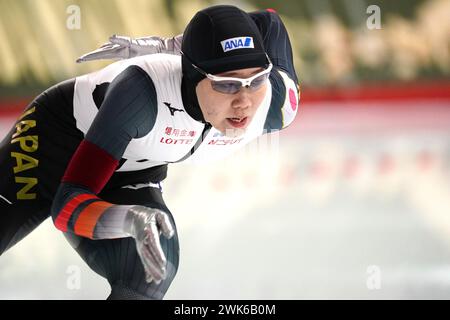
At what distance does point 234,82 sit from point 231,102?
0.26 feet

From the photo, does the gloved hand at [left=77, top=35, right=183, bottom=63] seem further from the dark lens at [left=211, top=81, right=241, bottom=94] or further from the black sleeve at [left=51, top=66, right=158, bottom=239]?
the dark lens at [left=211, top=81, right=241, bottom=94]

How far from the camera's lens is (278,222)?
151 inches

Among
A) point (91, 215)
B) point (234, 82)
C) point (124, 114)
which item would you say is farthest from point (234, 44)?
point (91, 215)

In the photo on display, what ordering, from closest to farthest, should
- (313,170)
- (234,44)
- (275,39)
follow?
1. (234,44)
2. (275,39)
3. (313,170)

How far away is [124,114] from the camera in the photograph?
7.64ft

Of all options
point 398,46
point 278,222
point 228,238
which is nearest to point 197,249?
point 228,238

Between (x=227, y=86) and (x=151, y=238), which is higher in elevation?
(x=227, y=86)

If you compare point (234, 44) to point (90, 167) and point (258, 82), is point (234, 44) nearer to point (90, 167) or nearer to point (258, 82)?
point (258, 82)

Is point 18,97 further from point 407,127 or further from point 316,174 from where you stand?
point 407,127

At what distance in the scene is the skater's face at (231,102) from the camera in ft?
7.63

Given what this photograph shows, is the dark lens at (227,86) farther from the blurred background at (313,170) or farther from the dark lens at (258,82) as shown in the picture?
the blurred background at (313,170)

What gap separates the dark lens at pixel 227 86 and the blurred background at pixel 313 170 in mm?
1075

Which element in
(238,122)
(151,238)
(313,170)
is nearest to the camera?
(151,238)
